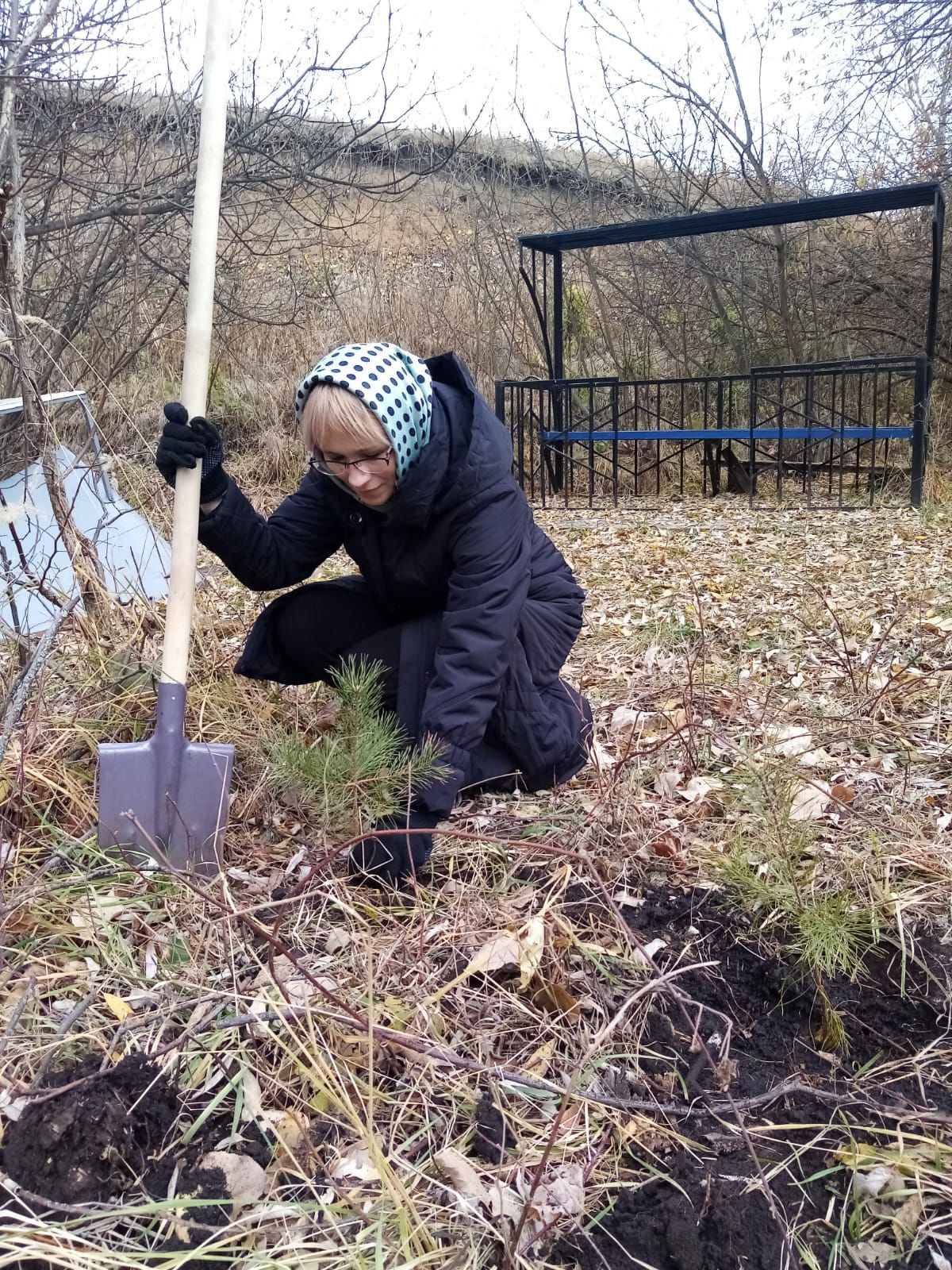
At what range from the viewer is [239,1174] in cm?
124

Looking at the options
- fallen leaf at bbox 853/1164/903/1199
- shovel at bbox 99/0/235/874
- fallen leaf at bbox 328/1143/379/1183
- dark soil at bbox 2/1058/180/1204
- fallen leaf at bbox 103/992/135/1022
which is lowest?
fallen leaf at bbox 853/1164/903/1199

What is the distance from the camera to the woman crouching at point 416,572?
197 cm

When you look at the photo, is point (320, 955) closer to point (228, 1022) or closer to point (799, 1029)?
point (228, 1022)

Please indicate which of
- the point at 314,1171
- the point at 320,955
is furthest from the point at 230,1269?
the point at 320,955

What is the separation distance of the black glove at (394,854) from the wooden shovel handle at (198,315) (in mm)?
576

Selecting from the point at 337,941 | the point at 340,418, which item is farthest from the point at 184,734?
the point at 340,418

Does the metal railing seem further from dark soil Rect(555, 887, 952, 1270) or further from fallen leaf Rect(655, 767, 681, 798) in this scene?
dark soil Rect(555, 887, 952, 1270)

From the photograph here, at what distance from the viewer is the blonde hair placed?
1936 mm

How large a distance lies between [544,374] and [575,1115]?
35.2ft

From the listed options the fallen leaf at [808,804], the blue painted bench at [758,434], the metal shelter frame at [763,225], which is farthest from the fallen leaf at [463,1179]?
the metal shelter frame at [763,225]

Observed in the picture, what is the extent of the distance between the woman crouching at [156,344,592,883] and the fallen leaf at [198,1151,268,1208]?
2.17ft

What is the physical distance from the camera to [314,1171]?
125 centimetres

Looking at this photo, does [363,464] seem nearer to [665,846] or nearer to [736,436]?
[665,846]

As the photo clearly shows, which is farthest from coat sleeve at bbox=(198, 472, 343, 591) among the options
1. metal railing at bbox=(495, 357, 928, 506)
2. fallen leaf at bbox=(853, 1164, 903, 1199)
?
metal railing at bbox=(495, 357, 928, 506)
